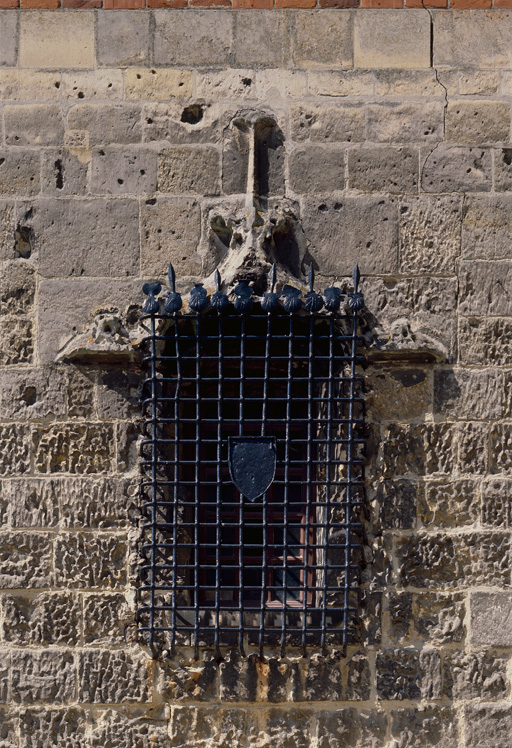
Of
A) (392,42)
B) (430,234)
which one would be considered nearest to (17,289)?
(430,234)

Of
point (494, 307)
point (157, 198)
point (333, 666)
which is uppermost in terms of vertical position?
point (157, 198)

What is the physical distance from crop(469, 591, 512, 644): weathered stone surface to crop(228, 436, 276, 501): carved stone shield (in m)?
0.99

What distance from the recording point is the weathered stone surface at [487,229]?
4.43 metres

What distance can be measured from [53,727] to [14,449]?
116 cm

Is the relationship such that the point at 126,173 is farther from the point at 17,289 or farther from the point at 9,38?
the point at 9,38

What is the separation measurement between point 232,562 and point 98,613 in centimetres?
60

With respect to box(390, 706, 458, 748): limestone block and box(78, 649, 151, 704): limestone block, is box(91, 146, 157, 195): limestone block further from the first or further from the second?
box(390, 706, 458, 748): limestone block

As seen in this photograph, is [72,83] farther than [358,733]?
Yes

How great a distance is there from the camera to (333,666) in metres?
4.23

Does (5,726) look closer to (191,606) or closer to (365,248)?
(191,606)

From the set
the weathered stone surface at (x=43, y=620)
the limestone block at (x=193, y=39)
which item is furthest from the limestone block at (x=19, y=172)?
the weathered stone surface at (x=43, y=620)

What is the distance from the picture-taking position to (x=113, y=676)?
13.9 ft

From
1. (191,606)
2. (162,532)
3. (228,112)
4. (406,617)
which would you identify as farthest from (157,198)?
(406,617)

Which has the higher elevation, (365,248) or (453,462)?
(365,248)
